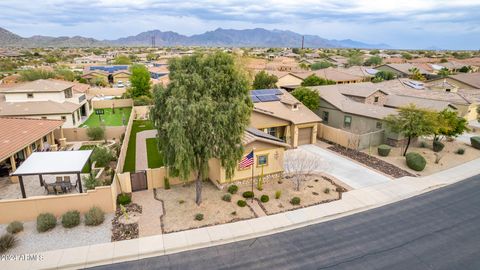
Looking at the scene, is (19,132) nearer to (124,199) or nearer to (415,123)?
(124,199)

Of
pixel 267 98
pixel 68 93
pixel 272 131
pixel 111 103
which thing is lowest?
pixel 111 103

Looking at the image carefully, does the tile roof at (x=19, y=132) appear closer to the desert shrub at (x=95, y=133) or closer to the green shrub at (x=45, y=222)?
the desert shrub at (x=95, y=133)

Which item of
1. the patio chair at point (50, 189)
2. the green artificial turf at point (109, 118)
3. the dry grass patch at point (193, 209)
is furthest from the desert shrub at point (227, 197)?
the green artificial turf at point (109, 118)

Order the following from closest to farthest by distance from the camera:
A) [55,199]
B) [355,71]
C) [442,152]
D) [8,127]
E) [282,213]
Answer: [55,199], [282,213], [8,127], [442,152], [355,71]

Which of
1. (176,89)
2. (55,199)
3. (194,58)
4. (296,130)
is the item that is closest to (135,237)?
(55,199)

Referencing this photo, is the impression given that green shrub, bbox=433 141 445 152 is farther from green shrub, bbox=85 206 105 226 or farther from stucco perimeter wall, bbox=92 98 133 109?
stucco perimeter wall, bbox=92 98 133 109

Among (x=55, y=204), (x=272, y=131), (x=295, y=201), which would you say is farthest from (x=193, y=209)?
(x=272, y=131)

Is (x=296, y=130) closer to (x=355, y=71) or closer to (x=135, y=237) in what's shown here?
(x=135, y=237)
